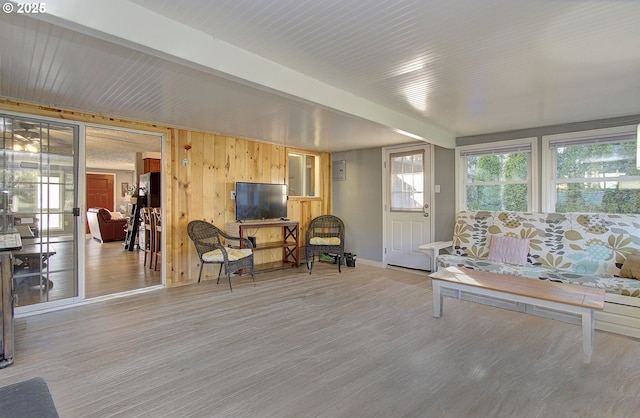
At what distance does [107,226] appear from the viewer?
852 centimetres

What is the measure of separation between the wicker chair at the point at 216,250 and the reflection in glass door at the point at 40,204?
1.35 metres

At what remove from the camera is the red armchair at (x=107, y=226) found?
333 inches

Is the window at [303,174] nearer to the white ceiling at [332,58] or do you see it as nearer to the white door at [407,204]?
the white door at [407,204]

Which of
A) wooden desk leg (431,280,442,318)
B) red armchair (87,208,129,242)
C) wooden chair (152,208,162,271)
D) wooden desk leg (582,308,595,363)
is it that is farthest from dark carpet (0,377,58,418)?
red armchair (87,208,129,242)

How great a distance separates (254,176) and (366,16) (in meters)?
3.90

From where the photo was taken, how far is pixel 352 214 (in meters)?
6.34

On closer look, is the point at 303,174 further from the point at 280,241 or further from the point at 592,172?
the point at 592,172

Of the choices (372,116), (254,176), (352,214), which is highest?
(372,116)

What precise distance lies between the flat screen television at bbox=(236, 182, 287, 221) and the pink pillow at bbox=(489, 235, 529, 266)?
10.6 ft

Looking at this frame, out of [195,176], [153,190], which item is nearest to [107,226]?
[153,190]

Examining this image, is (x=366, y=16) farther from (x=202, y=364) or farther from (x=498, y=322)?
(x=498, y=322)

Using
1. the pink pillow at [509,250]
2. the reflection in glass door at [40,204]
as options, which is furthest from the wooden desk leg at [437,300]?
the reflection in glass door at [40,204]

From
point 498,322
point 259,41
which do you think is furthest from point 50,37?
point 498,322
